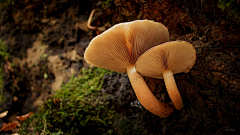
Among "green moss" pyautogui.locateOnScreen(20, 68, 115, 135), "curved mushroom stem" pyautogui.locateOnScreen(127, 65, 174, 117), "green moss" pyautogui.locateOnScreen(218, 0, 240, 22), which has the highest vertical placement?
"green moss" pyautogui.locateOnScreen(218, 0, 240, 22)

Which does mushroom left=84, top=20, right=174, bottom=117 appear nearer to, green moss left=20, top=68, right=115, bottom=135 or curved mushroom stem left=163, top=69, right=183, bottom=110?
curved mushroom stem left=163, top=69, right=183, bottom=110

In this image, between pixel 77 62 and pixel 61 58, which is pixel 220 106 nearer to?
pixel 77 62

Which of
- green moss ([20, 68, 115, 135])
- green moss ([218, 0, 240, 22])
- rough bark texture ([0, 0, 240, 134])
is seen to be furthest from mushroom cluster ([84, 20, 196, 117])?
green moss ([20, 68, 115, 135])

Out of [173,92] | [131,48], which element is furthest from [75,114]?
[173,92]

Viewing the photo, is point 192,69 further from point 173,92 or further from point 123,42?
point 123,42

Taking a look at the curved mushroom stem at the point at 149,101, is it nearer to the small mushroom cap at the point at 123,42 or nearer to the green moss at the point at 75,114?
the small mushroom cap at the point at 123,42

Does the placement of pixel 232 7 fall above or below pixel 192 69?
above
